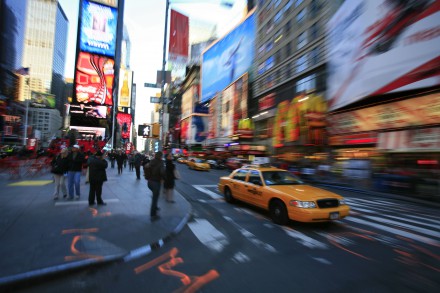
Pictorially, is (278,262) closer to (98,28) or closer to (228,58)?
(98,28)

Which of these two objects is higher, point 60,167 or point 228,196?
point 60,167

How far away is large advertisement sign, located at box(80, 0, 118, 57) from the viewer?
48125mm

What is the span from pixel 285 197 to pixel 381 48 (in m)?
16.3

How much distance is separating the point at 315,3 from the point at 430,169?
23452mm

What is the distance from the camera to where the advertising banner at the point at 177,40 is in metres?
11.6

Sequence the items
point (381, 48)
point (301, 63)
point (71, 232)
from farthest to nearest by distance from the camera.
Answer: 1. point (301, 63)
2. point (381, 48)
3. point (71, 232)

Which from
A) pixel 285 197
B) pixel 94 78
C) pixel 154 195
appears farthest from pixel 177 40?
pixel 94 78

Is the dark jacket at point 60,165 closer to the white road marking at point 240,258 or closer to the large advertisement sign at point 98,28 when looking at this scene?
the white road marking at point 240,258

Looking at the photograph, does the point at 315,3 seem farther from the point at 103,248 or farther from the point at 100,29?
the point at 100,29

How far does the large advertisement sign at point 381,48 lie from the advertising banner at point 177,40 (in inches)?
510

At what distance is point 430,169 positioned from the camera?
13.9 m

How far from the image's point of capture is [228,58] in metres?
60.3

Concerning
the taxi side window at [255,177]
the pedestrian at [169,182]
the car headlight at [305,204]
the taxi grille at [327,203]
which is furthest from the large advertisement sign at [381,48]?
the pedestrian at [169,182]

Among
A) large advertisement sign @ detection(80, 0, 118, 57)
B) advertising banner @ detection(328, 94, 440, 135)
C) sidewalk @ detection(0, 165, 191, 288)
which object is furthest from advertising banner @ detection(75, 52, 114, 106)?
sidewalk @ detection(0, 165, 191, 288)
